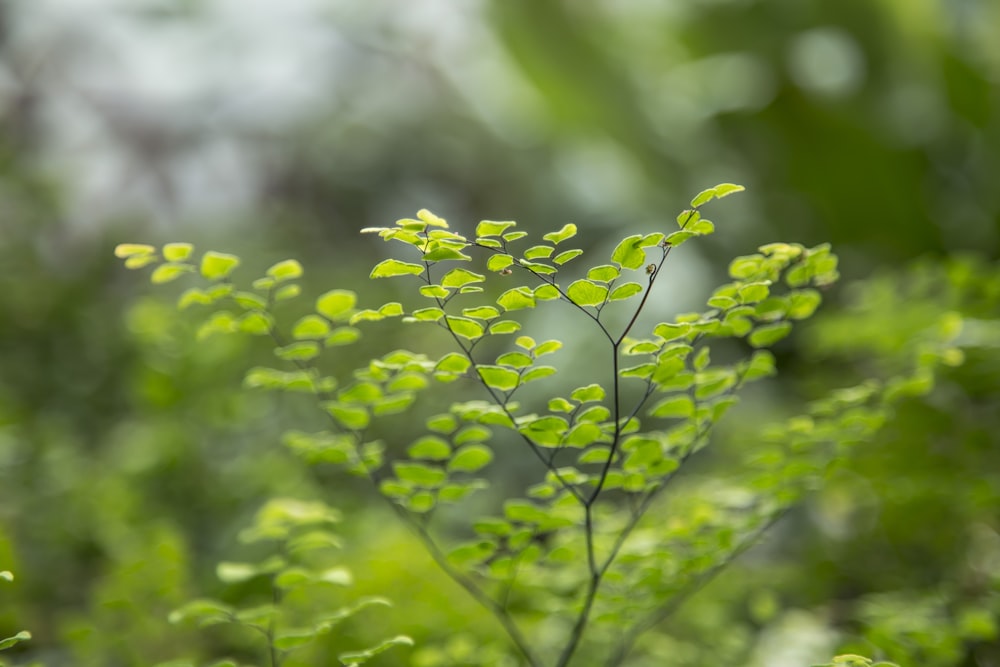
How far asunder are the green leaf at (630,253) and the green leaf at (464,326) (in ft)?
0.40

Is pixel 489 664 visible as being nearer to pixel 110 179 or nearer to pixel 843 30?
pixel 843 30

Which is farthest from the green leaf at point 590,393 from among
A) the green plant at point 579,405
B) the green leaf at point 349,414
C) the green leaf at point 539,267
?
the green leaf at point 349,414

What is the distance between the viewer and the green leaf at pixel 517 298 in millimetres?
610

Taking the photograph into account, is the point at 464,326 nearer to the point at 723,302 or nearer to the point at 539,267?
the point at 539,267

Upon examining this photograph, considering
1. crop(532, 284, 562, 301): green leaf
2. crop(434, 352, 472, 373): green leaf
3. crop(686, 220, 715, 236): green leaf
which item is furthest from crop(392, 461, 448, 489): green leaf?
crop(686, 220, 715, 236): green leaf

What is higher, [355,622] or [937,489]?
[937,489]

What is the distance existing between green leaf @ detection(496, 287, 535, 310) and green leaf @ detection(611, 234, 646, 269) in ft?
0.24

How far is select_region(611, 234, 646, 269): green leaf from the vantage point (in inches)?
24.0

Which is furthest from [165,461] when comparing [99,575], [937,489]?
[937,489]

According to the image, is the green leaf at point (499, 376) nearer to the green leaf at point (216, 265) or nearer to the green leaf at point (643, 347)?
the green leaf at point (643, 347)

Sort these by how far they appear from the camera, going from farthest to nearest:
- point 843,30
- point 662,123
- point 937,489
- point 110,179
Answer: point 110,179 < point 662,123 < point 843,30 < point 937,489

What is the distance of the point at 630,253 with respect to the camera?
24.3 inches

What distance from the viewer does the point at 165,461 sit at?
1.42m

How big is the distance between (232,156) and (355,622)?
282 centimetres
